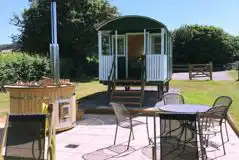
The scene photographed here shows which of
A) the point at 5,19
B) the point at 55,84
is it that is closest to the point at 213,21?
the point at 5,19

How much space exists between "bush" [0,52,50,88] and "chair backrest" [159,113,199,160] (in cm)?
1242

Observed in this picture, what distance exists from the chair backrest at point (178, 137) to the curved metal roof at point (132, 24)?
7.69m

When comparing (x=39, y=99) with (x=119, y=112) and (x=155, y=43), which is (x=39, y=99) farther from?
(x=155, y=43)

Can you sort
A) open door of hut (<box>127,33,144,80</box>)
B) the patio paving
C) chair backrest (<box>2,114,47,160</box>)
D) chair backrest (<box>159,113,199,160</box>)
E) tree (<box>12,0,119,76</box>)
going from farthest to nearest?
tree (<box>12,0,119,76</box>) < open door of hut (<box>127,33,144,80</box>) < the patio paving < chair backrest (<box>159,113,199,160</box>) < chair backrest (<box>2,114,47,160</box>)

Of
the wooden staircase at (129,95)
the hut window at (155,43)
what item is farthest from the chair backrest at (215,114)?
the hut window at (155,43)

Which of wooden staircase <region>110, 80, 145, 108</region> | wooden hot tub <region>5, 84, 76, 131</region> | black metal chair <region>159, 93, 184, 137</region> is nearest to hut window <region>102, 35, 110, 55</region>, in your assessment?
wooden staircase <region>110, 80, 145, 108</region>

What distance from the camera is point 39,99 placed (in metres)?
6.64

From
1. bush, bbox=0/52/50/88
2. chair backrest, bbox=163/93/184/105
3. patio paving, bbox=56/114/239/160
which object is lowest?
patio paving, bbox=56/114/239/160

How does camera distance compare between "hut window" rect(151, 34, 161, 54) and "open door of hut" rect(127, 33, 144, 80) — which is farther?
"open door of hut" rect(127, 33, 144, 80)

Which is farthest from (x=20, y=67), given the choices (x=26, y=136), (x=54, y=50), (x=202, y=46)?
(x=202, y=46)

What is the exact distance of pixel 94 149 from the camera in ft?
18.8

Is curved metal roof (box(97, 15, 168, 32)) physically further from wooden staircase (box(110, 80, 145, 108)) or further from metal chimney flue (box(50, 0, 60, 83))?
metal chimney flue (box(50, 0, 60, 83))

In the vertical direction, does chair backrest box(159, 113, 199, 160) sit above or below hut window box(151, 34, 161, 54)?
below

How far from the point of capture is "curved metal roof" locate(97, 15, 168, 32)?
1145 cm
